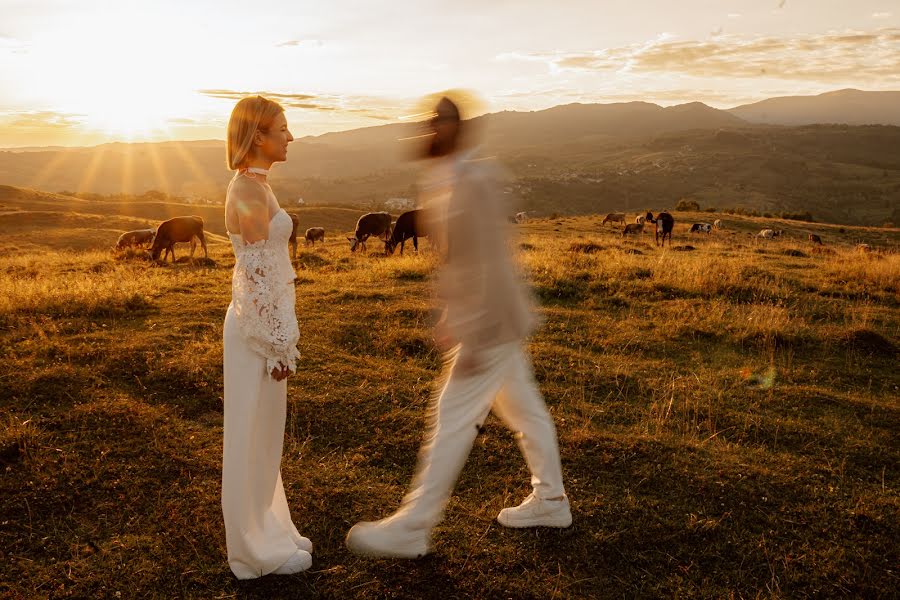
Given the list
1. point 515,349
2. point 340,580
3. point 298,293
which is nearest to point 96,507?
point 340,580

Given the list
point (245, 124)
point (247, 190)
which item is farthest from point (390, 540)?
point (245, 124)

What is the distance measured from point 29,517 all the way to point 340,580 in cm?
249

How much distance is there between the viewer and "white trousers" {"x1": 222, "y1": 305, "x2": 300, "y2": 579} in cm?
353

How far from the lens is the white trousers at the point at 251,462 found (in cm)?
353

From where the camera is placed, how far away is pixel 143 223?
36000mm

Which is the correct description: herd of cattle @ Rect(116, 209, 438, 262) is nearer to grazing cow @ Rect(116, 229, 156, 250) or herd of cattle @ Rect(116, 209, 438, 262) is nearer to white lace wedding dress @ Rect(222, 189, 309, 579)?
grazing cow @ Rect(116, 229, 156, 250)

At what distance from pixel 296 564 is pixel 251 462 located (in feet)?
2.48

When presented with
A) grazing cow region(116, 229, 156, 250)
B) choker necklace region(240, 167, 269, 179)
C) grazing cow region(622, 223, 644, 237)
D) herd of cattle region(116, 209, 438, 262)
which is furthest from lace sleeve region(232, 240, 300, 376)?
grazing cow region(622, 223, 644, 237)

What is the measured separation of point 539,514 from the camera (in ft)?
14.0

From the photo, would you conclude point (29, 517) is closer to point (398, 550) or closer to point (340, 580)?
point (340, 580)

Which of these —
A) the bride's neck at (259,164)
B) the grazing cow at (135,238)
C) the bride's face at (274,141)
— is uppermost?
the bride's face at (274,141)

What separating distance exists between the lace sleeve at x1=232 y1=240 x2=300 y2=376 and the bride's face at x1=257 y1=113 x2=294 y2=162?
502 mm

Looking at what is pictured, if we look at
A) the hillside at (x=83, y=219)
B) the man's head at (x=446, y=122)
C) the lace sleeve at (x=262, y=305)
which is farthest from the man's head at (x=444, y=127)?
the hillside at (x=83, y=219)

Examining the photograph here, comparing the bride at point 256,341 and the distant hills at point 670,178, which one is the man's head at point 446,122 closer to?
the bride at point 256,341
